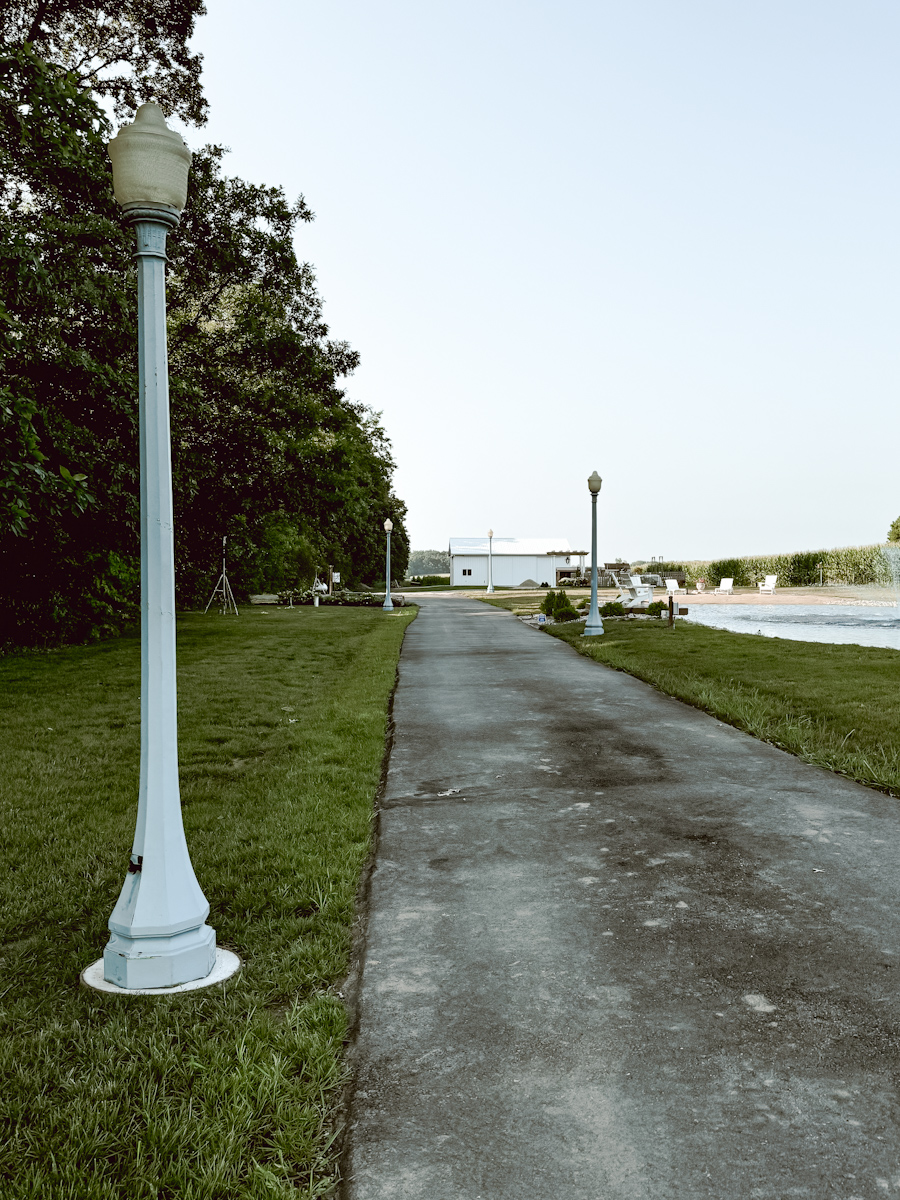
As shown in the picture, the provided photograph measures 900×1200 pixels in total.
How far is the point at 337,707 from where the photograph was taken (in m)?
8.59

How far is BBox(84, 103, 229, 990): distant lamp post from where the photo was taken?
2982 millimetres

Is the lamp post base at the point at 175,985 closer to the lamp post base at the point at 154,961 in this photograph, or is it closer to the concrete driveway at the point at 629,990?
the lamp post base at the point at 154,961

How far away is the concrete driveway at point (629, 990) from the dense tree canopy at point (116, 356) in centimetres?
473

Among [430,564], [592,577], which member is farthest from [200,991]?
[430,564]

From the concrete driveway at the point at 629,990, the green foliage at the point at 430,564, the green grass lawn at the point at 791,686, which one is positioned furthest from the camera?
the green foliage at the point at 430,564

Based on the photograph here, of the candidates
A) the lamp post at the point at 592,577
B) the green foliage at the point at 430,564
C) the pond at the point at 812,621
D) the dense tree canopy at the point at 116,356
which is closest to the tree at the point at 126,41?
the dense tree canopy at the point at 116,356

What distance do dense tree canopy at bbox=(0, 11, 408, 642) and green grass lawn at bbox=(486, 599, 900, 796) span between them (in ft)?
20.7

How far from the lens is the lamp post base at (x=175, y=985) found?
9.39ft

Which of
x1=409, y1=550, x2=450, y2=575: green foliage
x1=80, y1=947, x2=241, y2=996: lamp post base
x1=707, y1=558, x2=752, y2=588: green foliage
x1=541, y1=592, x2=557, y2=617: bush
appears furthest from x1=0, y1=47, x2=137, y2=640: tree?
x1=409, y1=550, x2=450, y2=575: green foliage

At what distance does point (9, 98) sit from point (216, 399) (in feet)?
27.7

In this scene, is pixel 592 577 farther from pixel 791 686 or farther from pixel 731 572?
pixel 731 572

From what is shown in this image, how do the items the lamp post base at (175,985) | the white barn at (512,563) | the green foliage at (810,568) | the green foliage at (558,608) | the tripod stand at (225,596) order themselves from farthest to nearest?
1. the white barn at (512,563)
2. the green foliage at (810,568)
3. the tripod stand at (225,596)
4. the green foliage at (558,608)
5. the lamp post base at (175,985)

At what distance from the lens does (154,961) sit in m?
2.89

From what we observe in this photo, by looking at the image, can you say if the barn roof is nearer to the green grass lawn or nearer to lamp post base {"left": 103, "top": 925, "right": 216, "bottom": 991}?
the green grass lawn
